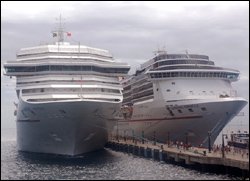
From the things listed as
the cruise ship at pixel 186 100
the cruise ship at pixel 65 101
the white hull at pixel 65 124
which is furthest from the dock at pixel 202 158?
the white hull at pixel 65 124

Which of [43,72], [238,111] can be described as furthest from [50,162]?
[238,111]

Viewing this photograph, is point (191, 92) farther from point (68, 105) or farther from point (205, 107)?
point (68, 105)

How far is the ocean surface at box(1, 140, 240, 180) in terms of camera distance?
51.1 meters

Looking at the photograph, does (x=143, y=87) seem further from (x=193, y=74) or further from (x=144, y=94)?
(x=193, y=74)

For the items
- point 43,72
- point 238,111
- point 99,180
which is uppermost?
point 43,72

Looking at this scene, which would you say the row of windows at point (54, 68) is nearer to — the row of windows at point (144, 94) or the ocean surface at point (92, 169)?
the ocean surface at point (92, 169)

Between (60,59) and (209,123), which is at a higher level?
(60,59)

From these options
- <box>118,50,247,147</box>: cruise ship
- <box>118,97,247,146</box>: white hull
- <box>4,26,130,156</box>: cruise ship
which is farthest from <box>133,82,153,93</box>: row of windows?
<box>4,26,130,156</box>: cruise ship

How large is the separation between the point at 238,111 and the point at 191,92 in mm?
8440

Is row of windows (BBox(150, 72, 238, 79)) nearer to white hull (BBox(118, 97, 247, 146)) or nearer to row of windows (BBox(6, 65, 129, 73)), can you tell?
white hull (BBox(118, 97, 247, 146))

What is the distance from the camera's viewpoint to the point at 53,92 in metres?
61.8

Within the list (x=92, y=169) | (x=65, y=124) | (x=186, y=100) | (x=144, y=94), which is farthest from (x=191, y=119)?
(x=92, y=169)

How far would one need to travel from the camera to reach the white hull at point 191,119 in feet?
250

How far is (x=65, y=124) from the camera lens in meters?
60.9
